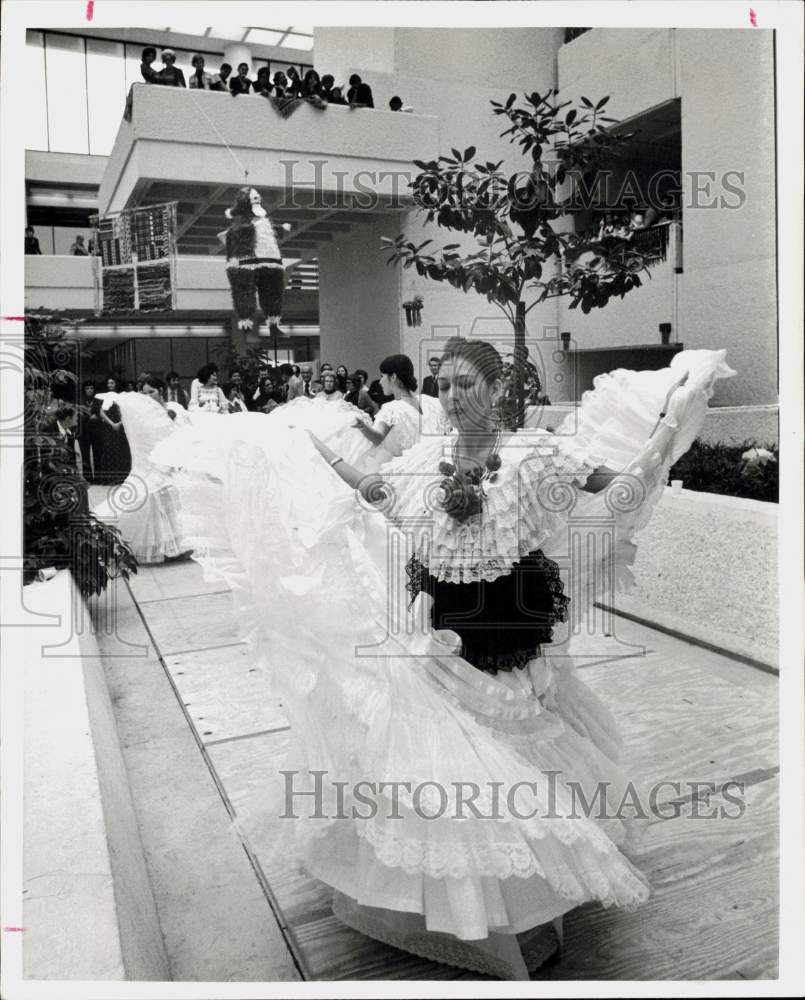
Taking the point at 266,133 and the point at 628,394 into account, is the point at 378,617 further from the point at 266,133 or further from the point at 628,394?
the point at 266,133

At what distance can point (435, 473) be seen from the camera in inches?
77.7

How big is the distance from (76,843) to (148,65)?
11.3ft

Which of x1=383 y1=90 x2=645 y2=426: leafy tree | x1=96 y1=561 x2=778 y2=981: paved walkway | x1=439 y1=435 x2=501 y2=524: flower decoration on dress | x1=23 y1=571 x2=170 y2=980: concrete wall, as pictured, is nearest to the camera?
x1=23 y1=571 x2=170 y2=980: concrete wall

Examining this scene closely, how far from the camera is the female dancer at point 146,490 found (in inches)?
235

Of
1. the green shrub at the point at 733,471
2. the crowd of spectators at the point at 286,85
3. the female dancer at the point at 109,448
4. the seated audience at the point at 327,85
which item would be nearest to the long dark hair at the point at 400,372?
the green shrub at the point at 733,471

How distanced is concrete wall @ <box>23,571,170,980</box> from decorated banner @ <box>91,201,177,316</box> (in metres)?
1.83

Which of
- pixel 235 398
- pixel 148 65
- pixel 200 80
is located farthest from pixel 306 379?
pixel 200 80

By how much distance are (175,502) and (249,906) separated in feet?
13.6

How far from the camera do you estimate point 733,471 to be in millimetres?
4707

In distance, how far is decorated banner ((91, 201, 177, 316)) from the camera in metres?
4.11

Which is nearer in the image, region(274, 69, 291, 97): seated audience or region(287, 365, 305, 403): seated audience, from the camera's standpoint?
region(287, 365, 305, 403): seated audience

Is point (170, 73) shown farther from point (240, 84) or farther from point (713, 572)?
point (713, 572)

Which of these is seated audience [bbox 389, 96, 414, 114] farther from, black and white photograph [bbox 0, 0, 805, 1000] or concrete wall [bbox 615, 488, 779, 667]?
concrete wall [bbox 615, 488, 779, 667]

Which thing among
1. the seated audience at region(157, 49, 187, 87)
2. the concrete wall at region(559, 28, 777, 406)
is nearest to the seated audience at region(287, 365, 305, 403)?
the seated audience at region(157, 49, 187, 87)
